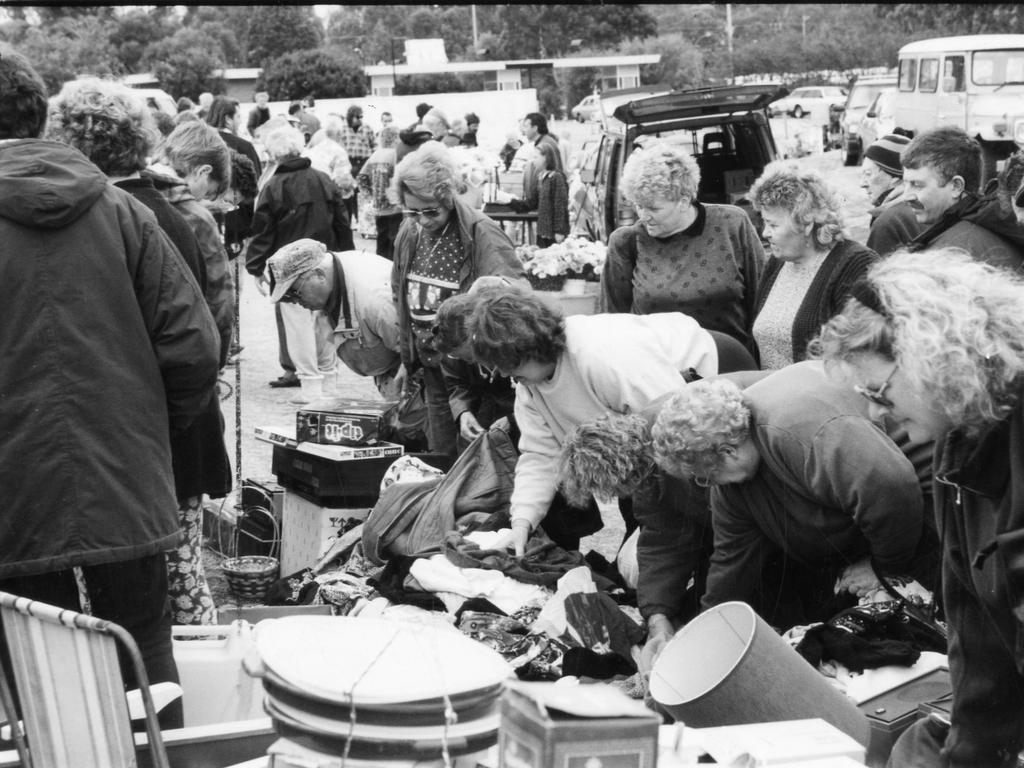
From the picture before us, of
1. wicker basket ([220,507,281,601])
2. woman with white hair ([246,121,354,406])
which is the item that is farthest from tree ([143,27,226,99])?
wicker basket ([220,507,281,601])

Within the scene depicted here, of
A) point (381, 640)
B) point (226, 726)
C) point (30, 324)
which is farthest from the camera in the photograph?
point (30, 324)

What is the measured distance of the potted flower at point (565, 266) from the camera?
23.8ft

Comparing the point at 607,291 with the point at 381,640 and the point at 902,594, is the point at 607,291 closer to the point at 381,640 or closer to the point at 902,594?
the point at 902,594

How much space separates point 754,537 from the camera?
11.3 feet

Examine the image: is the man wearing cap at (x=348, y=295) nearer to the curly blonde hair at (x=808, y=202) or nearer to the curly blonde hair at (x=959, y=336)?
the curly blonde hair at (x=808, y=202)

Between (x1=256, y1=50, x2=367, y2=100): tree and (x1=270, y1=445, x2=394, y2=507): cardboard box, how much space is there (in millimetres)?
31811

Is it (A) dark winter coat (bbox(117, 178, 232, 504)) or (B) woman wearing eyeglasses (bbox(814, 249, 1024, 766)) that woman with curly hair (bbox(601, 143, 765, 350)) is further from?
(B) woman wearing eyeglasses (bbox(814, 249, 1024, 766))

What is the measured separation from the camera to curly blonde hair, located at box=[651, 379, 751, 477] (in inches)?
128

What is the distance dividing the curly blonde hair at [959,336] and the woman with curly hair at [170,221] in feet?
5.76

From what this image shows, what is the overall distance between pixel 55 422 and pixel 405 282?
8.40 ft

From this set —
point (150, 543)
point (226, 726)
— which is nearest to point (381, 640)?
point (226, 726)

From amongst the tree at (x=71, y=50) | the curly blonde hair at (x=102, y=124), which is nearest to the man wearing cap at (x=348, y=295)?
the curly blonde hair at (x=102, y=124)

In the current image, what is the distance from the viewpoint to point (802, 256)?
4.21 metres

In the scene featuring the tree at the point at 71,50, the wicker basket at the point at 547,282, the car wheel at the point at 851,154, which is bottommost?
the car wheel at the point at 851,154
